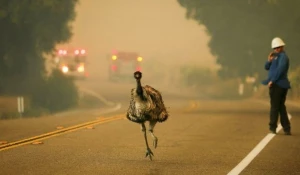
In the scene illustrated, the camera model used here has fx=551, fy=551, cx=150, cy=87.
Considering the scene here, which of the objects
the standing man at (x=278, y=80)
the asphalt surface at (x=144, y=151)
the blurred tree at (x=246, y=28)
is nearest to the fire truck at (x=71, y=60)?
the blurred tree at (x=246, y=28)

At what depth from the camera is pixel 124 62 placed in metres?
67.7

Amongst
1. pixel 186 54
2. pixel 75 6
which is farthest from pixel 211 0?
pixel 186 54

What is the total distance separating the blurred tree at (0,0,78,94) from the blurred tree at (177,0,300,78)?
13.0 meters

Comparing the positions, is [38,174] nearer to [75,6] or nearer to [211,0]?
[75,6]

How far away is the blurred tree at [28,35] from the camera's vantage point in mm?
35844

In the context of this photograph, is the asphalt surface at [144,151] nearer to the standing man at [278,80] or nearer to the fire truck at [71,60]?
the standing man at [278,80]

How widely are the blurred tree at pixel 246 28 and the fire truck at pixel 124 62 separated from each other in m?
15.9

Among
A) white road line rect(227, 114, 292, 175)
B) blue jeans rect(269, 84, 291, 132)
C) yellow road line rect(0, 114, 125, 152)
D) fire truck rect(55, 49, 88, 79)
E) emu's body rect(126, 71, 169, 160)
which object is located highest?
fire truck rect(55, 49, 88, 79)

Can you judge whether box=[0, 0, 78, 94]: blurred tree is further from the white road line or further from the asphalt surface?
the white road line

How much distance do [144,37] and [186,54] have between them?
131 ft

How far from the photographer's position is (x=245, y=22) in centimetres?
4669

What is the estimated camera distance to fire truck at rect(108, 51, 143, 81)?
6656cm

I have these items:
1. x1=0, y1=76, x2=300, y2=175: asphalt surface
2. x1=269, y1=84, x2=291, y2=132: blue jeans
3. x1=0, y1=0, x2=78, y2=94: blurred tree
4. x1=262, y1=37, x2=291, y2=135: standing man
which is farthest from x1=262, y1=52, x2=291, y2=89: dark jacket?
x1=0, y1=0, x2=78, y2=94: blurred tree

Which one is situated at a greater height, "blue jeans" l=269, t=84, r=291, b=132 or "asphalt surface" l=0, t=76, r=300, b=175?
"blue jeans" l=269, t=84, r=291, b=132
